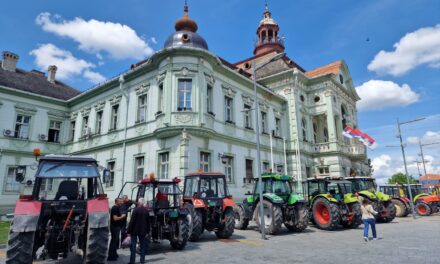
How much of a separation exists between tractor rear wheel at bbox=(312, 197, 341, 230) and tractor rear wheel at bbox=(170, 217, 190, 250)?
6.88 meters

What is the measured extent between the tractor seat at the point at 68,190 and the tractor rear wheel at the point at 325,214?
9.96m

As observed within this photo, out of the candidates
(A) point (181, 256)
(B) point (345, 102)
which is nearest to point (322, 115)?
(B) point (345, 102)

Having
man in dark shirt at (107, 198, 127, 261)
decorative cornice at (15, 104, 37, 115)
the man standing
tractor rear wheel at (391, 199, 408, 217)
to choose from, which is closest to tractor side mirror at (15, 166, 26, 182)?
man in dark shirt at (107, 198, 127, 261)

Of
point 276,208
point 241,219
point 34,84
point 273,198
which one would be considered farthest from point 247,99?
point 34,84

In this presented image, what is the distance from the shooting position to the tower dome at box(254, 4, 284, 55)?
111ft

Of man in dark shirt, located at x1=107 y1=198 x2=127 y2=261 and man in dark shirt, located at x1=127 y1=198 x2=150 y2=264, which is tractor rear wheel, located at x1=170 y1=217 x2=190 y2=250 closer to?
man in dark shirt, located at x1=127 y1=198 x2=150 y2=264

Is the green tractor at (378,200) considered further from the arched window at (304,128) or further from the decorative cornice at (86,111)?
the decorative cornice at (86,111)

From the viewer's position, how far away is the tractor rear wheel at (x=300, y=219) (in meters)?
11.8

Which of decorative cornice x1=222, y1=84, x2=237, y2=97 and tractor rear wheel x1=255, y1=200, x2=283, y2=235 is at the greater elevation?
decorative cornice x1=222, y1=84, x2=237, y2=97

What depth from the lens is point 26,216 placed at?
5.83 meters

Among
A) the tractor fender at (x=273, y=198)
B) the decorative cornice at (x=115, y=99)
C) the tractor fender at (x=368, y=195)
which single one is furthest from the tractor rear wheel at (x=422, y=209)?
the decorative cornice at (x=115, y=99)

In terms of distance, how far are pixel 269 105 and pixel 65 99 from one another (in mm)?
19003

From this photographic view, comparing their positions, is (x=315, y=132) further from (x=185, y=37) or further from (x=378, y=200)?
(x=185, y=37)

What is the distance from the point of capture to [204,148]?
1744 centimetres
